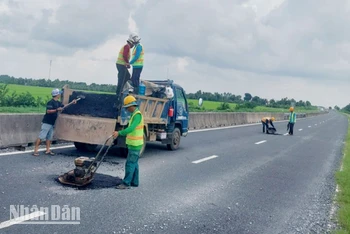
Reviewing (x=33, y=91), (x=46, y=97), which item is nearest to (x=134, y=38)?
(x=46, y=97)

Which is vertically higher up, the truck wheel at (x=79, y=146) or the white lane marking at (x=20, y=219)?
the truck wheel at (x=79, y=146)

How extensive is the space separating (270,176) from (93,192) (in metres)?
5.21

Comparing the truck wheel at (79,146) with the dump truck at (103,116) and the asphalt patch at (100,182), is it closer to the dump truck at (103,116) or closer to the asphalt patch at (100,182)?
the dump truck at (103,116)

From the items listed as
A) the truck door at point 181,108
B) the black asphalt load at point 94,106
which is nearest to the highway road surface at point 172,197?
the black asphalt load at point 94,106

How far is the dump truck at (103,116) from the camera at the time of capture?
35.0 ft

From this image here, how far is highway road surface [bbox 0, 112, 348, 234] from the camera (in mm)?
5949

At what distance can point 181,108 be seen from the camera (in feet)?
46.1

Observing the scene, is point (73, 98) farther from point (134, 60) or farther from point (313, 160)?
point (313, 160)

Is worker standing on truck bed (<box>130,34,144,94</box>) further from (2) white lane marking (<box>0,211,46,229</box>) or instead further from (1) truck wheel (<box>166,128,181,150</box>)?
(2) white lane marking (<box>0,211,46,229</box>)

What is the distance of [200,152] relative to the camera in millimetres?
14219

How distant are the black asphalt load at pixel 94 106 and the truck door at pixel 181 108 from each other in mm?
3147

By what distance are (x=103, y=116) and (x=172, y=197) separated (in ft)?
13.2

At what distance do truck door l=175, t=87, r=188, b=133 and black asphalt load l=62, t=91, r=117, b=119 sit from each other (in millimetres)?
3147

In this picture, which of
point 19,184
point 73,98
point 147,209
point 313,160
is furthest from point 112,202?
point 313,160
